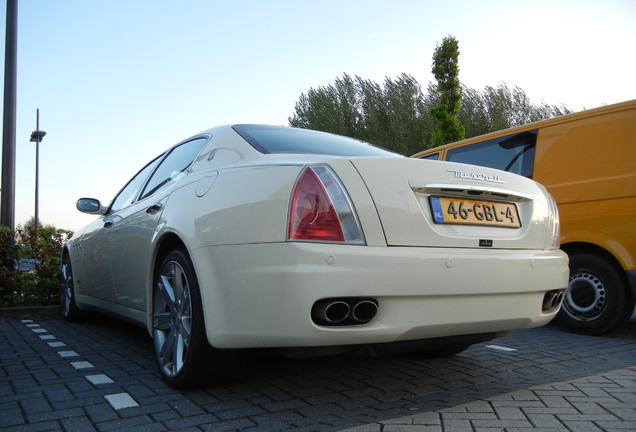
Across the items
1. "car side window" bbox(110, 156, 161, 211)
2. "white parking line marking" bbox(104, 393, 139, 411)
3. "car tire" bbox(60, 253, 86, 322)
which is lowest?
"white parking line marking" bbox(104, 393, 139, 411)

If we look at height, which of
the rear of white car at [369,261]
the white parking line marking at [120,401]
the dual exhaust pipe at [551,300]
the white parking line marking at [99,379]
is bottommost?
the white parking line marking at [99,379]

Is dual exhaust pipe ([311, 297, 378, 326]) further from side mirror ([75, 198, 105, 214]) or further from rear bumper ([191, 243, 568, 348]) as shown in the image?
side mirror ([75, 198, 105, 214])

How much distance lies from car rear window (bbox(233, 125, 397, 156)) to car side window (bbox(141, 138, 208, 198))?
39cm

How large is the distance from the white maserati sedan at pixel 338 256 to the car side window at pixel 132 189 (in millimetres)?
1224

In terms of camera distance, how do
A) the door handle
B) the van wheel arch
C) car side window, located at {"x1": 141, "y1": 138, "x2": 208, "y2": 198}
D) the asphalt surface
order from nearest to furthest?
1. the asphalt surface
2. the door handle
3. car side window, located at {"x1": 141, "y1": 138, "x2": 208, "y2": 198}
4. the van wheel arch

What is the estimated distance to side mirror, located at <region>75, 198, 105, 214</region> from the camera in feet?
16.0

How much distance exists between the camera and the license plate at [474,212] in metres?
2.51

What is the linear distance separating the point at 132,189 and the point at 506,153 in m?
3.65

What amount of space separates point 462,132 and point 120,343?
1774 centimetres

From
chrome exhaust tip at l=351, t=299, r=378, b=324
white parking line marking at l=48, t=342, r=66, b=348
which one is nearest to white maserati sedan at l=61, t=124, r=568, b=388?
chrome exhaust tip at l=351, t=299, r=378, b=324

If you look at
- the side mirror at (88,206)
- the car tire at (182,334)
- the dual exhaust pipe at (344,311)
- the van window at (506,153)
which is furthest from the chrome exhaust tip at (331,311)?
the van window at (506,153)

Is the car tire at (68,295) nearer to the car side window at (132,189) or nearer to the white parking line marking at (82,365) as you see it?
the car side window at (132,189)

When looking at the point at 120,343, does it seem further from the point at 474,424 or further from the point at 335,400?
the point at 474,424

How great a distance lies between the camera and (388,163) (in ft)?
8.29
